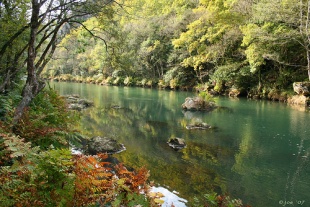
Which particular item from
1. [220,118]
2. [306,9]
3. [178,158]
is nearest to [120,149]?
[178,158]

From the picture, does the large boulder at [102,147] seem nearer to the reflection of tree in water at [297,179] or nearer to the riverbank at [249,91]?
the reflection of tree in water at [297,179]

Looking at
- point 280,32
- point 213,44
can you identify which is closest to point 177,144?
point 280,32

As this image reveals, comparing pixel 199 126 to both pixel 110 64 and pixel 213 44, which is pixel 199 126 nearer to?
pixel 110 64

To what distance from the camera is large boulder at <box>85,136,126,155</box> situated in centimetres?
828

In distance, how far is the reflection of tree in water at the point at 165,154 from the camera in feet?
21.0

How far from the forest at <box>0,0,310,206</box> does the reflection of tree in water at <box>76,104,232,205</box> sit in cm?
101

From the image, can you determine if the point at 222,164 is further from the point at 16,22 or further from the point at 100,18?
the point at 16,22

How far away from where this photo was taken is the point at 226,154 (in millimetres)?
8578

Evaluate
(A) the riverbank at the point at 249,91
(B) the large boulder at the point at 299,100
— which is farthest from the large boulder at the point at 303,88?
(B) the large boulder at the point at 299,100

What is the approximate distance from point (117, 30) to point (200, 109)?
33.9ft

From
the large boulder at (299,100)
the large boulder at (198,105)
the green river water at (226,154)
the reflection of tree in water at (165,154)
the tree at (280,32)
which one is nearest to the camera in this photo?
the green river water at (226,154)

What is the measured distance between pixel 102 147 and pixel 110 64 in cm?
456

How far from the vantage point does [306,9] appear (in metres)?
19.8

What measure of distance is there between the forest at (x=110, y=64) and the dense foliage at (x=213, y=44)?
0.11 meters
